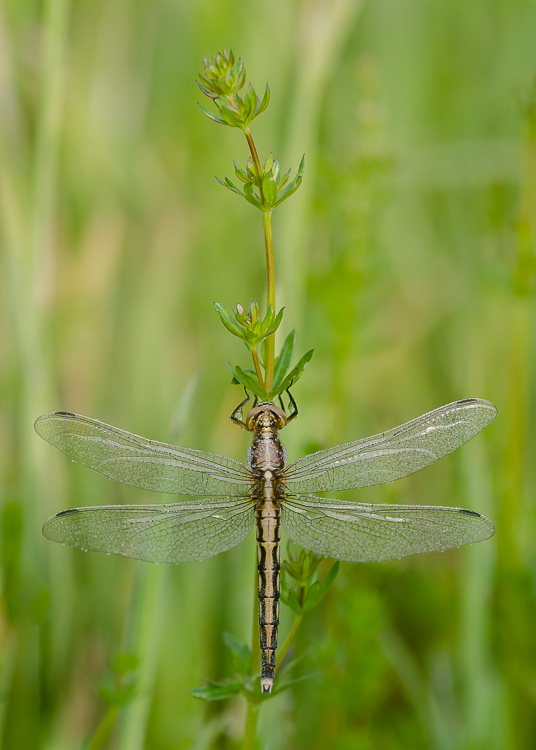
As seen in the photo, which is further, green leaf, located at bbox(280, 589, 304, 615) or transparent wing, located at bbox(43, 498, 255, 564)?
transparent wing, located at bbox(43, 498, 255, 564)

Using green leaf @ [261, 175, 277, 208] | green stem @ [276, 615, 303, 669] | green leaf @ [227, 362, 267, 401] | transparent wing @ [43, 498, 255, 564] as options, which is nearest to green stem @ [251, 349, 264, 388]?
green leaf @ [227, 362, 267, 401]

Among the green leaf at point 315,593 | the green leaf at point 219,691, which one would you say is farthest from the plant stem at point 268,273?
the green leaf at point 219,691

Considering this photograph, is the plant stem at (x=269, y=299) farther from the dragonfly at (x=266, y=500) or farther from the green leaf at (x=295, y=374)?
the dragonfly at (x=266, y=500)

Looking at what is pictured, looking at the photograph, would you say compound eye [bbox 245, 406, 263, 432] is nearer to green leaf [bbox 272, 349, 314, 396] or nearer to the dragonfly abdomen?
the dragonfly abdomen

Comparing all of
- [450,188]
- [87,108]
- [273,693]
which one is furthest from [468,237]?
[273,693]

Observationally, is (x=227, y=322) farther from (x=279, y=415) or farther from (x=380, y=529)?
(x=380, y=529)
